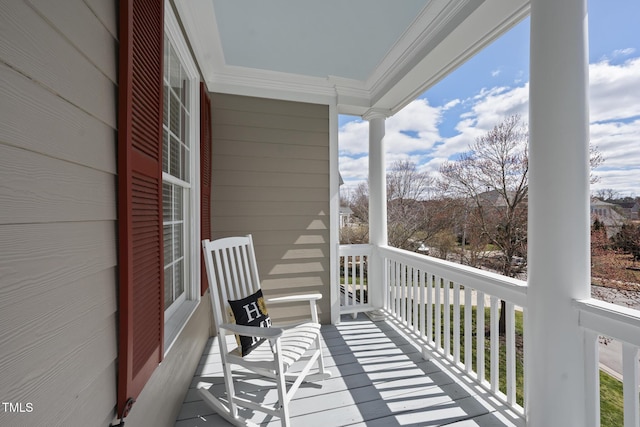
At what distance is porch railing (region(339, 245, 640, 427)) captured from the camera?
3.98 feet

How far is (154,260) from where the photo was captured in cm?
132

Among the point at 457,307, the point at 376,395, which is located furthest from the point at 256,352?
the point at 457,307

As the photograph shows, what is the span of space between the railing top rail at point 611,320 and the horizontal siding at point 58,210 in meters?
1.96

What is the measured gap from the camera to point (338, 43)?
2.48 m

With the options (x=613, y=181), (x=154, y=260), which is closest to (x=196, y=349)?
(x=154, y=260)

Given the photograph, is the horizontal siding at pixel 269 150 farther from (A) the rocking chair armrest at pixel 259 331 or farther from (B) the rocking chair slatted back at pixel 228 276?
(A) the rocking chair armrest at pixel 259 331

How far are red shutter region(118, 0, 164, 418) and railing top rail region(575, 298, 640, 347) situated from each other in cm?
192

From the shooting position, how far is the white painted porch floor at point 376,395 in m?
1.79

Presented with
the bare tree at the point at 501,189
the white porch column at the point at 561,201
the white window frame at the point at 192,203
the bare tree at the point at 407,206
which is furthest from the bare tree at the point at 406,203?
the white window frame at the point at 192,203

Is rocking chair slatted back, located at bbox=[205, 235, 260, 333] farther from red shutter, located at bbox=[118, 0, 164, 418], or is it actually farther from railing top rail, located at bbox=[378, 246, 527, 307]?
railing top rail, located at bbox=[378, 246, 527, 307]

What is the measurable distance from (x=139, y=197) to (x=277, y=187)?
6.73 feet

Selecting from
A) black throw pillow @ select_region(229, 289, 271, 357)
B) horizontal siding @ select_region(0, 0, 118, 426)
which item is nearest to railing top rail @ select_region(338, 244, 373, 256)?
black throw pillow @ select_region(229, 289, 271, 357)

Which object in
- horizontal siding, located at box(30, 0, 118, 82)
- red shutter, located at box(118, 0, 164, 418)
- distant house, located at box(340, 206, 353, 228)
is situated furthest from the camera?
distant house, located at box(340, 206, 353, 228)

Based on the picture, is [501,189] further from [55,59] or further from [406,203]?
[55,59]
